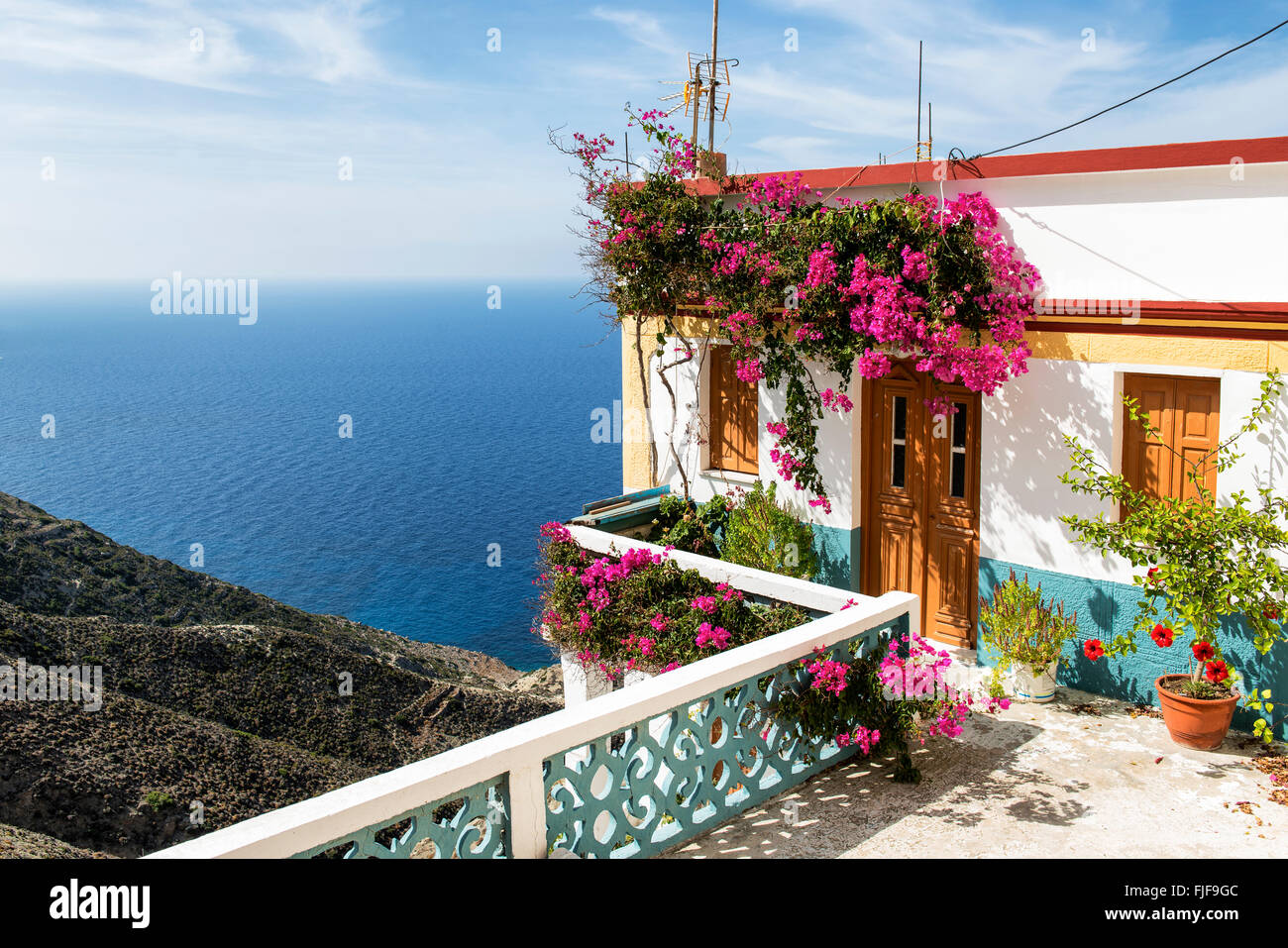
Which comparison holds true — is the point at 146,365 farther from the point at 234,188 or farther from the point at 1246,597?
the point at 1246,597

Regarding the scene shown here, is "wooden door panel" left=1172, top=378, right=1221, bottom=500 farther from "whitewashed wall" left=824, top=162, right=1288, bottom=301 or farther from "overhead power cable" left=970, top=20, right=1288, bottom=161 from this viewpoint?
"overhead power cable" left=970, top=20, right=1288, bottom=161

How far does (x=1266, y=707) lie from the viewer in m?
6.74

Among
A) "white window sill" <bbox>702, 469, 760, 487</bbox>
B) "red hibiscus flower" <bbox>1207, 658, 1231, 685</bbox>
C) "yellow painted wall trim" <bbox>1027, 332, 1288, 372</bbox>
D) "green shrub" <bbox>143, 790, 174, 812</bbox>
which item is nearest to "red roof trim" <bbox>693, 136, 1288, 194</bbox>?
"yellow painted wall trim" <bbox>1027, 332, 1288, 372</bbox>

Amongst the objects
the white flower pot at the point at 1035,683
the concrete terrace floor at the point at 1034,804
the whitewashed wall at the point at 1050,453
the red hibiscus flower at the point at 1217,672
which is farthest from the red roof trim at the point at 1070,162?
the concrete terrace floor at the point at 1034,804

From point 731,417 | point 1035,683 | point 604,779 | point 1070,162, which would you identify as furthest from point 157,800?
point 1070,162

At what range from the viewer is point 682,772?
5316 millimetres

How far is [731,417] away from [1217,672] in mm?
5108

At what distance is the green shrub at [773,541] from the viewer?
9609 millimetres

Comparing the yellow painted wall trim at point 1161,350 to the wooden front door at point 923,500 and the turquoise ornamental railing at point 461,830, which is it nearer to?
the wooden front door at point 923,500

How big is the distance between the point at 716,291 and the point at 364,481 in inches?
3071

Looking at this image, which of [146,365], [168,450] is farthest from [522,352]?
[168,450]

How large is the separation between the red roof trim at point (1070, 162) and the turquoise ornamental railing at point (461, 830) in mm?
5947

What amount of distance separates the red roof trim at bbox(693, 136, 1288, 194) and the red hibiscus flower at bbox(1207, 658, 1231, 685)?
10.7ft

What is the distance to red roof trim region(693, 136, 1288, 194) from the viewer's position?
659 cm
